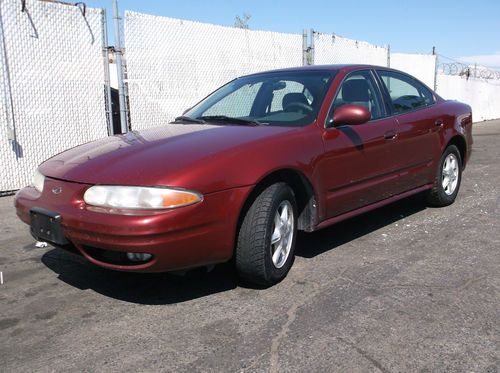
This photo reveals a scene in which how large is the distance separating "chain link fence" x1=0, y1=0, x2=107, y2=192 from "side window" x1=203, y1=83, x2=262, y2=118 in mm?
3520


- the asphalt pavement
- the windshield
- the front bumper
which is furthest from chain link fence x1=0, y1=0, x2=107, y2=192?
the front bumper

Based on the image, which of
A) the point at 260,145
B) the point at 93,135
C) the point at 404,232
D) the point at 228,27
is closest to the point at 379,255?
the point at 404,232

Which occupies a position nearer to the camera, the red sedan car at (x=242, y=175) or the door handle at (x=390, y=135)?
the red sedan car at (x=242, y=175)

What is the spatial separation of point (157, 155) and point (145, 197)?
41 centimetres

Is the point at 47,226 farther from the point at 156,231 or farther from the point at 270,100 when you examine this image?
the point at 270,100

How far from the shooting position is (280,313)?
10.5 ft

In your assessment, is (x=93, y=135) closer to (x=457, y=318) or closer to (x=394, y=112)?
(x=394, y=112)

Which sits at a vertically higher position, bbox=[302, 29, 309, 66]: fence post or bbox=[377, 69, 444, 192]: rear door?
bbox=[302, 29, 309, 66]: fence post

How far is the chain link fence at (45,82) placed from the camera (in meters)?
6.82

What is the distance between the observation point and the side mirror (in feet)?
13.0

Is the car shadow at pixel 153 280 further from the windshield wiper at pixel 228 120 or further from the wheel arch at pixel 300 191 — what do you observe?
the windshield wiper at pixel 228 120

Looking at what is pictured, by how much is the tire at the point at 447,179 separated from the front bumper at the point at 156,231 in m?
3.08

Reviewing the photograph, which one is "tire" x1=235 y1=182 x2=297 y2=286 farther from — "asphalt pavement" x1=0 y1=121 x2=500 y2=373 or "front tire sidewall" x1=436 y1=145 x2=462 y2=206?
"front tire sidewall" x1=436 y1=145 x2=462 y2=206

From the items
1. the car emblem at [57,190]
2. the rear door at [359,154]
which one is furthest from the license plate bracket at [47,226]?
the rear door at [359,154]
